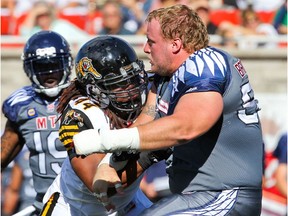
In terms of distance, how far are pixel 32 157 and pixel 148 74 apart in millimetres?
1621

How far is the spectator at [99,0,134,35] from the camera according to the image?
1015 cm

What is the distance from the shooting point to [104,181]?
386cm

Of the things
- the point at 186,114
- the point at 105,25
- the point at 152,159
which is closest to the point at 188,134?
the point at 186,114

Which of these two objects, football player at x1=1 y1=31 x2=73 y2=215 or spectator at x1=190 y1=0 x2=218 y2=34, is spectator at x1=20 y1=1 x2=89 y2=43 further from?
football player at x1=1 y1=31 x2=73 y2=215

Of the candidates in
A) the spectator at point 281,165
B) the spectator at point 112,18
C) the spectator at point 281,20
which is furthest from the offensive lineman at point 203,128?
the spectator at point 281,20

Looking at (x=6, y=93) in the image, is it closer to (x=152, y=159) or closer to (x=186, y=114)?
(x=152, y=159)

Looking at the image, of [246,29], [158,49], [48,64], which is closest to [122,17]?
[246,29]

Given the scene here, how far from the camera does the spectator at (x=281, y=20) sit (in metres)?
10.5

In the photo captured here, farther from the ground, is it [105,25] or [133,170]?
[133,170]

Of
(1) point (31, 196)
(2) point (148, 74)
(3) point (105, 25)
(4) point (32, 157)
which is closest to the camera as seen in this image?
(2) point (148, 74)

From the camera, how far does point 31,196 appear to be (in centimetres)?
716

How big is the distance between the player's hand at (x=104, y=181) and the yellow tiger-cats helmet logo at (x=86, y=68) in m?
0.54

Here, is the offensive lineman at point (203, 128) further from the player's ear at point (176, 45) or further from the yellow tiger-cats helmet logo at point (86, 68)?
the yellow tiger-cats helmet logo at point (86, 68)

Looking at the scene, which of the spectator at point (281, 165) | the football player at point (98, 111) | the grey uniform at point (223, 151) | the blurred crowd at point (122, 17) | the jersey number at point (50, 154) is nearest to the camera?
the grey uniform at point (223, 151)
